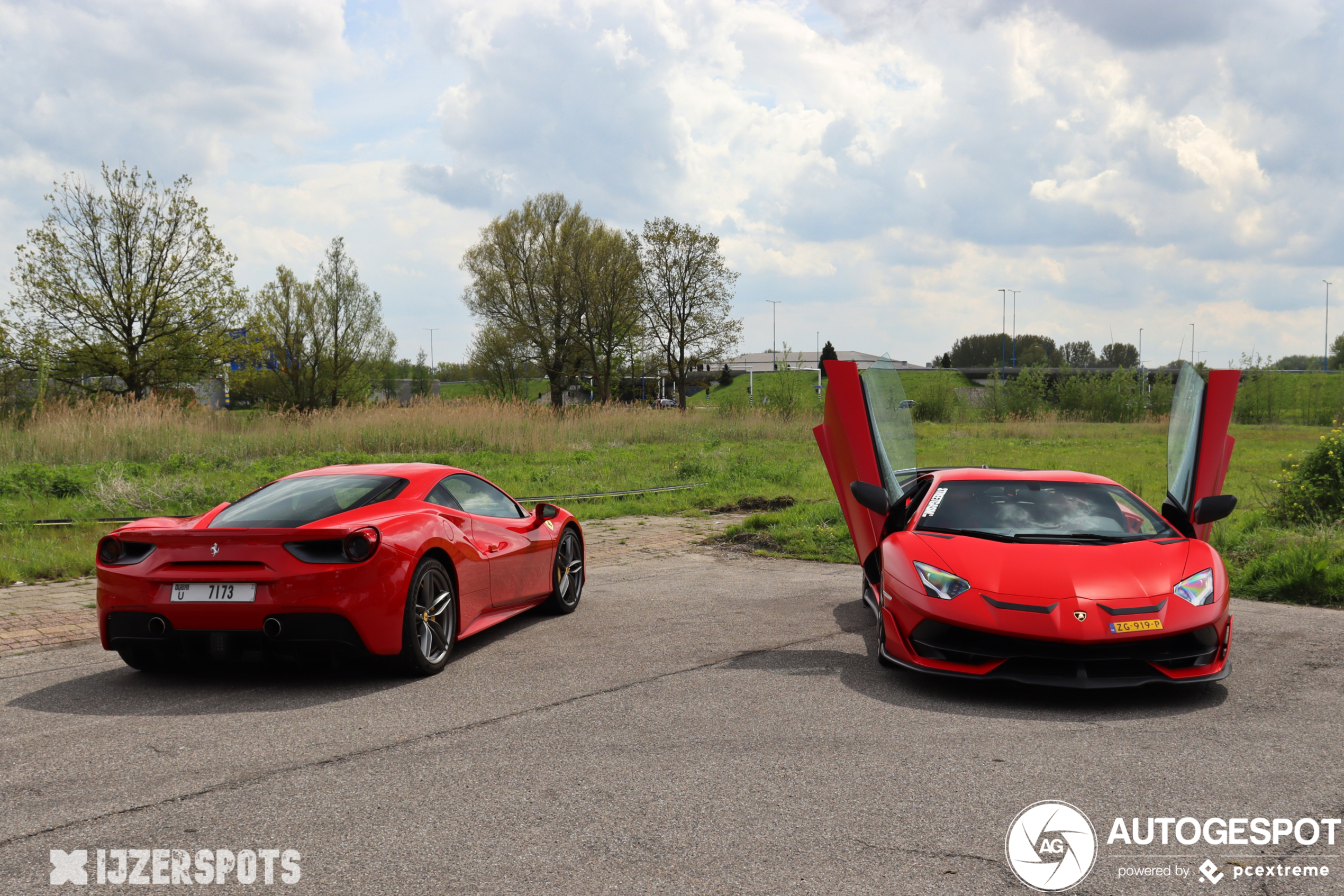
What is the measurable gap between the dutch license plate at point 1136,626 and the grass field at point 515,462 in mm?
4783

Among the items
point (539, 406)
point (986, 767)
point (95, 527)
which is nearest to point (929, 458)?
point (539, 406)

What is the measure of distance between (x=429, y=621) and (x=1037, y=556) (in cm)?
367

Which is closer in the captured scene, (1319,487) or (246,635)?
(246,635)

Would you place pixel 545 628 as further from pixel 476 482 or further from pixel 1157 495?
pixel 1157 495

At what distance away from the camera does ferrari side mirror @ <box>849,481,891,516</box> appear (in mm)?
6730

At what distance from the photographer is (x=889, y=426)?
25.1 feet

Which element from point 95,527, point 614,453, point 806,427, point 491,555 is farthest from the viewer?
point 806,427

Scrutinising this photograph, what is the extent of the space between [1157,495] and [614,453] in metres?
12.4

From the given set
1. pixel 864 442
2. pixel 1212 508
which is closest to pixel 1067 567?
pixel 1212 508

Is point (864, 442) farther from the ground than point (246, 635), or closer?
farther from the ground

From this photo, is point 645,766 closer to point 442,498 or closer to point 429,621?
point 429,621

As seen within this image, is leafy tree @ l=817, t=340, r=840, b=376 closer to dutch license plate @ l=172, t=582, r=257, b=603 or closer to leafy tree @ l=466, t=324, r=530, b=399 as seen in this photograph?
dutch license plate @ l=172, t=582, r=257, b=603

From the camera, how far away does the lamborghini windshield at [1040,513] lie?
6426mm

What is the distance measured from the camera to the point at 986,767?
4.25m
